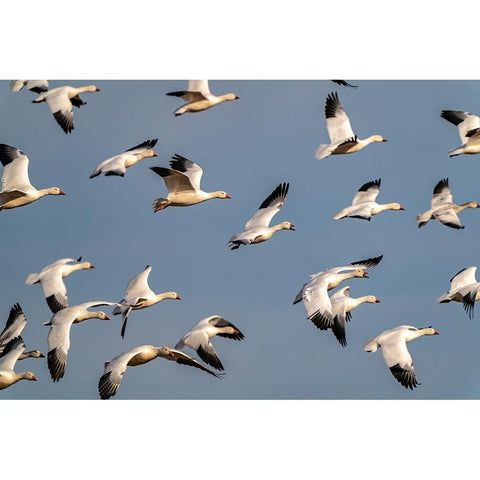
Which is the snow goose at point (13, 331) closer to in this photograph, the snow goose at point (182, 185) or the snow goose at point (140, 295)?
the snow goose at point (140, 295)

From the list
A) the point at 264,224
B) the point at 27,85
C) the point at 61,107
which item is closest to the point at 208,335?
the point at 264,224

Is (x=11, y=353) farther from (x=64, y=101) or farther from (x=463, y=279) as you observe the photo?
(x=463, y=279)

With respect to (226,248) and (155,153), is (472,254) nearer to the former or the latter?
(226,248)

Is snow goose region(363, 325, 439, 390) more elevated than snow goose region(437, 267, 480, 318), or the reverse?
snow goose region(437, 267, 480, 318)

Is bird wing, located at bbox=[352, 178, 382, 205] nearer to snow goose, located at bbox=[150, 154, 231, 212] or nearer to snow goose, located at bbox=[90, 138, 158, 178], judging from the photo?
snow goose, located at bbox=[150, 154, 231, 212]

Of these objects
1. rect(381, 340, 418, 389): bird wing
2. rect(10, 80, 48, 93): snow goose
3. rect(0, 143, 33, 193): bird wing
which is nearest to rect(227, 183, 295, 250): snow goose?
rect(381, 340, 418, 389): bird wing

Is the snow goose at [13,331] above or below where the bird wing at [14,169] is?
below

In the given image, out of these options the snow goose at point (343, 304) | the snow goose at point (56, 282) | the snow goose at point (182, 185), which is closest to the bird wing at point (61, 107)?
the snow goose at point (182, 185)
